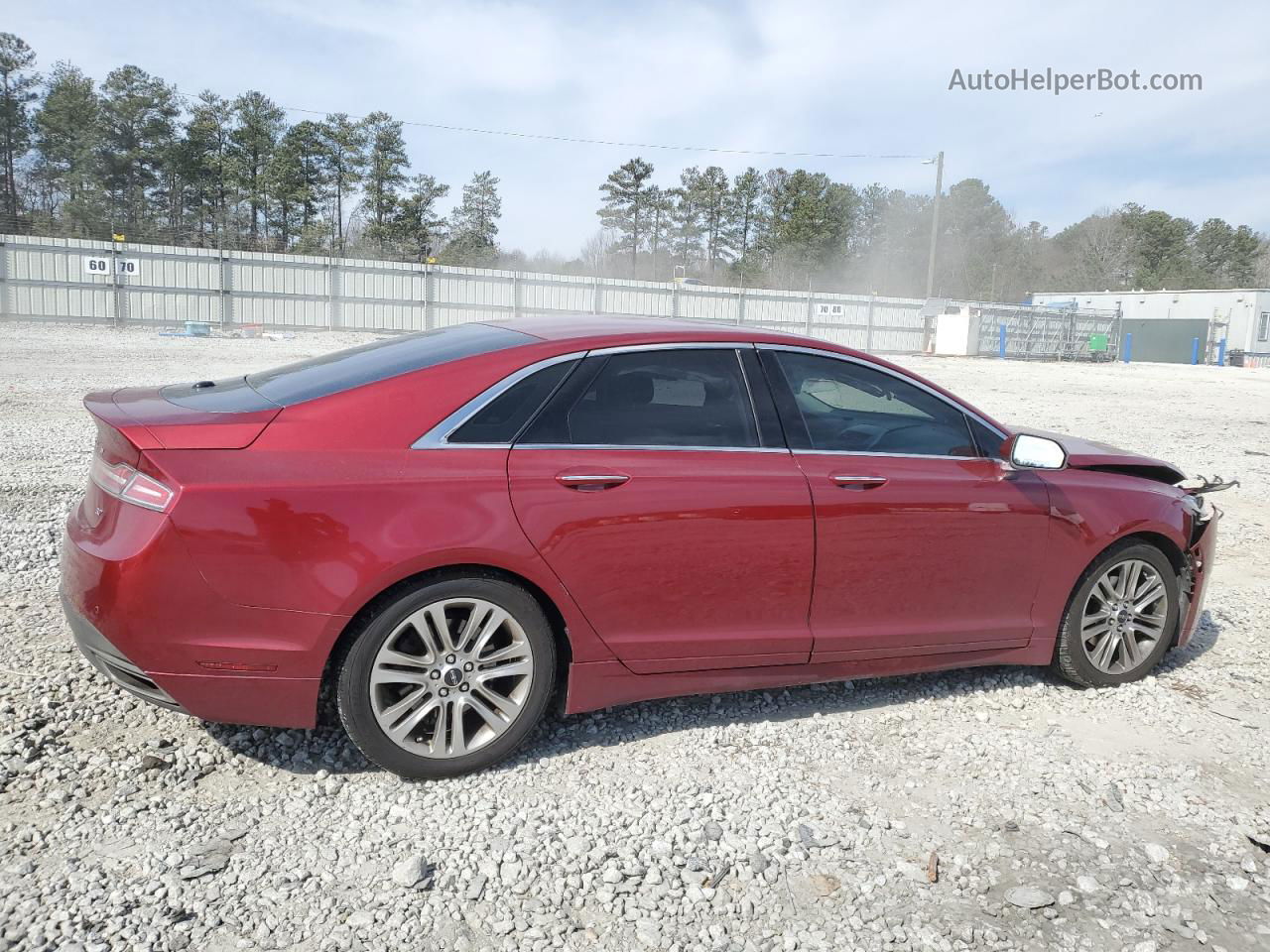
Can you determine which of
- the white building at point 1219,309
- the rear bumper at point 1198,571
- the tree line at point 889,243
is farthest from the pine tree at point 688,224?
the rear bumper at point 1198,571

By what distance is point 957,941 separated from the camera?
105 inches

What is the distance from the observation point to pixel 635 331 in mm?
Result: 3734

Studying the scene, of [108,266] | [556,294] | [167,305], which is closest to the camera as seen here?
[108,266]

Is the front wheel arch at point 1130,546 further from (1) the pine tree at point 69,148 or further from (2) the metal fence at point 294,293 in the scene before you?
(1) the pine tree at point 69,148

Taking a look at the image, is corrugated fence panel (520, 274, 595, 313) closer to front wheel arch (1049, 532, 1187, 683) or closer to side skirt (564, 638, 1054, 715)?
front wheel arch (1049, 532, 1187, 683)

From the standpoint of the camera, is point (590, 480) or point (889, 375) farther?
point (889, 375)

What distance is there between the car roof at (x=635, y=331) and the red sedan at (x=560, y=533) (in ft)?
0.06

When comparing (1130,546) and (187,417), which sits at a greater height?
(187,417)

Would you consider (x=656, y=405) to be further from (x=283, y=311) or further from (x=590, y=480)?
(x=283, y=311)

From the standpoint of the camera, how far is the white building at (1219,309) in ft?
162

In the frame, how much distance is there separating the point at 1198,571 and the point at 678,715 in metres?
2.58

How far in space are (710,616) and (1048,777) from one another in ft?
4.52

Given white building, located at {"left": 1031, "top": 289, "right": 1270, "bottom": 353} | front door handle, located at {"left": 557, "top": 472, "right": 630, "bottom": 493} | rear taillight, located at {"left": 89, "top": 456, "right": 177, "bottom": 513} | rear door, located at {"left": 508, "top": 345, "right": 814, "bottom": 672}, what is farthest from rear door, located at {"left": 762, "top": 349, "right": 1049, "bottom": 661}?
white building, located at {"left": 1031, "top": 289, "right": 1270, "bottom": 353}

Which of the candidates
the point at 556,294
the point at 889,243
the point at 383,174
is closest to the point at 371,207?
the point at 383,174
